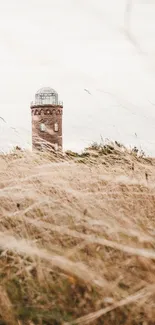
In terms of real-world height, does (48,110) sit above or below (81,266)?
above

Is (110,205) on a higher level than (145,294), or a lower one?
higher

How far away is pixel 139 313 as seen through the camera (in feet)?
4.42

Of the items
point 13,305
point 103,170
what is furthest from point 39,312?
point 103,170

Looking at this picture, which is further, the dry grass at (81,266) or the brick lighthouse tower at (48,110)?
the brick lighthouse tower at (48,110)

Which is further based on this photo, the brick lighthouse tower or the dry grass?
the brick lighthouse tower

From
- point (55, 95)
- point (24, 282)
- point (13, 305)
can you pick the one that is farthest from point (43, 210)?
point (55, 95)

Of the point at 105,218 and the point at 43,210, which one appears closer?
the point at 105,218

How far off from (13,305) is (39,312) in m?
0.11

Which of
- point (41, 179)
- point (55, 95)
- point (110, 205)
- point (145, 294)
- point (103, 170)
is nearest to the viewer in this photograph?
point (145, 294)

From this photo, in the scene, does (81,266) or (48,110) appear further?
(48,110)

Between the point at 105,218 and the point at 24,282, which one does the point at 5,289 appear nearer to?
the point at 24,282

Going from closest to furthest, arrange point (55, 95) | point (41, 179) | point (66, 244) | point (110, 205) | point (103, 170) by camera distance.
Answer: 1. point (66, 244)
2. point (110, 205)
3. point (41, 179)
4. point (103, 170)
5. point (55, 95)

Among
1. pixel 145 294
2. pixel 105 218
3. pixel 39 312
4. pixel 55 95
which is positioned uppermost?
pixel 55 95

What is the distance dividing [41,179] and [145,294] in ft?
4.40
